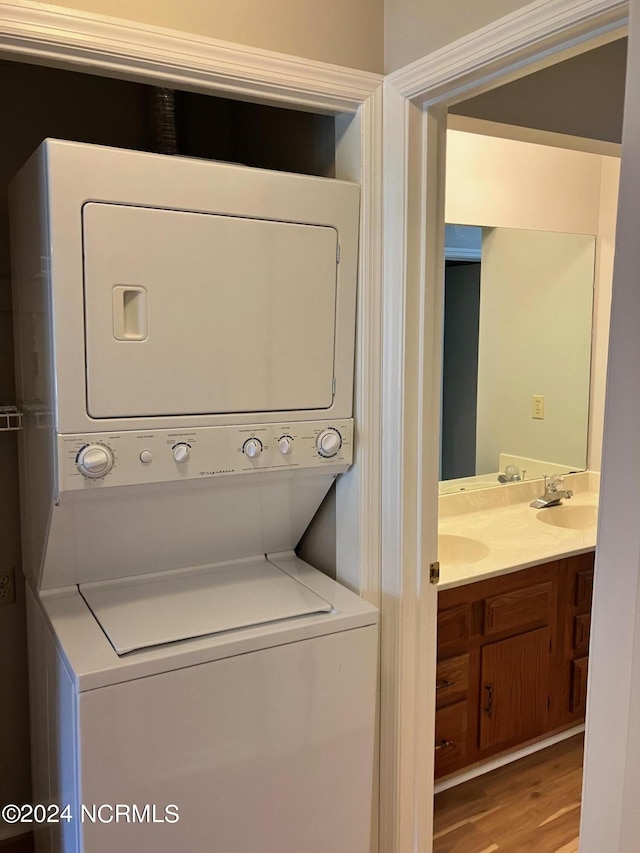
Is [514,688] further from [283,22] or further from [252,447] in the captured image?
[283,22]

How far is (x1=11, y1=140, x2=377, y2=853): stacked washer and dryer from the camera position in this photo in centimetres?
139

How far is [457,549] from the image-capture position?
2.58 m

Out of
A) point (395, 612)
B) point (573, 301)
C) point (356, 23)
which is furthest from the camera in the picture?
point (573, 301)

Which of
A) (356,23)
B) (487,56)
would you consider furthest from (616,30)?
(356,23)

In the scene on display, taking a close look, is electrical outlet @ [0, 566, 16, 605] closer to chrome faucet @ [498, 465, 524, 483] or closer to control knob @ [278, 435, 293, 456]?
control knob @ [278, 435, 293, 456]

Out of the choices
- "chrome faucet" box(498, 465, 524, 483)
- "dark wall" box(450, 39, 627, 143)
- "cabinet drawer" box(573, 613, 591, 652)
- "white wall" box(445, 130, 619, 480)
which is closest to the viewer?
"dark wall" box(450, 39, 627, 143)

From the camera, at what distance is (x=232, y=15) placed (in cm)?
149

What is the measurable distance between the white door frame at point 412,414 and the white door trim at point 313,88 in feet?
0.11

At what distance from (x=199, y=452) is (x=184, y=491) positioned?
5.1 inches

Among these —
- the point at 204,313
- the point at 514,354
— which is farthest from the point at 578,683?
the point at 204,313

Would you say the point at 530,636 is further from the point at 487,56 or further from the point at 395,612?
the point at 487,56

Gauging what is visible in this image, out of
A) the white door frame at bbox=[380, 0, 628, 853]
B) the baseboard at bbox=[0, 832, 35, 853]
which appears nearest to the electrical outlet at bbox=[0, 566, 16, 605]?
the baseboard at bbox=[0, 832, 35, 853]

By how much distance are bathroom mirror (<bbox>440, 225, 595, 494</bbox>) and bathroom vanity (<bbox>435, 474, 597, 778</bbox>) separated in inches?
12.6

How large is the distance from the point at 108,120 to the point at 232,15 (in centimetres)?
66
